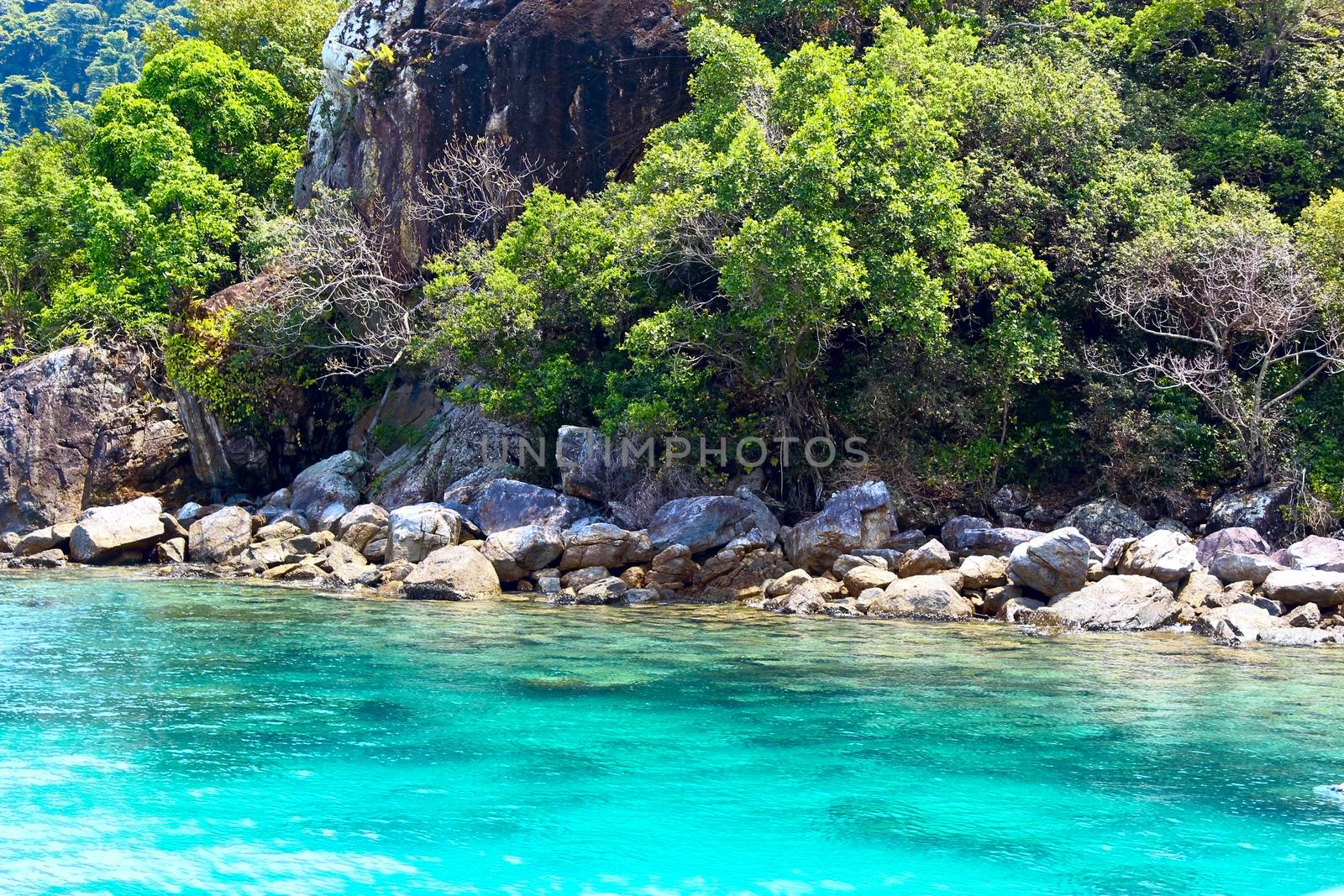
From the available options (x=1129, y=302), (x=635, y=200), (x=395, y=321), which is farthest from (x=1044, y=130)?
(x=395, y=321)

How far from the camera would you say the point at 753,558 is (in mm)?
20078

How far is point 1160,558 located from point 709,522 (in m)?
7.06

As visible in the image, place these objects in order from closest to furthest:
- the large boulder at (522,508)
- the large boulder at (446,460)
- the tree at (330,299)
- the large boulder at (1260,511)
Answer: the large boulder at (1260,511), the large boulder at (522,508), the large boulder at (446,460), the tree at (330,299)

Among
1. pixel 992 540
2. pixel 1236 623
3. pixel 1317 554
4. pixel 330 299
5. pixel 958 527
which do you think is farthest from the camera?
pixel 330 299

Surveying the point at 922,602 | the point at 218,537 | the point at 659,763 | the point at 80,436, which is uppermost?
the point at 80,436

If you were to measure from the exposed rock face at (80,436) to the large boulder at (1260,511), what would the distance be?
22410 millimetres

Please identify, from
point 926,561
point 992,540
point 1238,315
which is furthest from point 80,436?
point 1238,315

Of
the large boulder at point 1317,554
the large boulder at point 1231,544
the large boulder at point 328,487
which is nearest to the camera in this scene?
the large boulder at point 1317,554

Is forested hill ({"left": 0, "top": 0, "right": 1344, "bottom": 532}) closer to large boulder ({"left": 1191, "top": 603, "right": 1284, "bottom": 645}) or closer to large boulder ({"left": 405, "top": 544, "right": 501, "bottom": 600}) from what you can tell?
large boulder ({"left": 405, "top": 544, "right": 501, "bottom": 600})

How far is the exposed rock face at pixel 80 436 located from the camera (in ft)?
89.7

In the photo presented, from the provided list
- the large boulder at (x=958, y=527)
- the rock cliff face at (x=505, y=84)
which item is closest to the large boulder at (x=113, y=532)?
the rock cliff face at (x=505, y=84)

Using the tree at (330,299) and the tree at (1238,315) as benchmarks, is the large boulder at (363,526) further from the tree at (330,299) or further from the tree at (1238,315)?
the tree at (1238,315)

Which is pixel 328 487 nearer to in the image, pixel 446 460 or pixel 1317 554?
pixel 446 460

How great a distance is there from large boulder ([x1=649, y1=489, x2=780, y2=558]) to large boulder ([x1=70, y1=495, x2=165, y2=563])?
1057 centimetres
